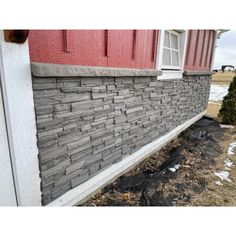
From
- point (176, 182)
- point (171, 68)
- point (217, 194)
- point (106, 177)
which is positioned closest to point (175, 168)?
point (176, 182)

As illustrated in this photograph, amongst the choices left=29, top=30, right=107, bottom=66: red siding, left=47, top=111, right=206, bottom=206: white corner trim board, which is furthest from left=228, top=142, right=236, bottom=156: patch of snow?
left=29, top=30, right=107, bottom=66: red siding

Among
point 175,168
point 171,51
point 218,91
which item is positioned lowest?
point 175,168

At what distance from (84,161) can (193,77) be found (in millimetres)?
4005

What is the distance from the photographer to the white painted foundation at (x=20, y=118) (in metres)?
1.31

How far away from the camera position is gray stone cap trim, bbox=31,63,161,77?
1467 mm

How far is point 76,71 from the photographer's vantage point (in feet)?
5.77

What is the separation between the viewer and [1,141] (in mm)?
1410

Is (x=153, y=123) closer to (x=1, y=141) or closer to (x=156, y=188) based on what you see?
(x=156, y=188)

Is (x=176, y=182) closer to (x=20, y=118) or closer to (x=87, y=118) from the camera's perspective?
(x=87, y=118)

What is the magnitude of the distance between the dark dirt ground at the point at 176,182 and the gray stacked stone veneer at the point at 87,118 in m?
0.36

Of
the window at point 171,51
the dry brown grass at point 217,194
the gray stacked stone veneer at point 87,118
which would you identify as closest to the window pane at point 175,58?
the window at point 171,51

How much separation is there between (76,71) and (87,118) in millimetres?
538

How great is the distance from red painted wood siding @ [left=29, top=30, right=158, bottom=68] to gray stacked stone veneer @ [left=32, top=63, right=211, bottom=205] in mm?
130

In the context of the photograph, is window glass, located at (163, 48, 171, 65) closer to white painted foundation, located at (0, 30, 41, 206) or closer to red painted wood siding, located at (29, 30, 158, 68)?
red painted wood siding, located at (29, 30, 158, 68)
